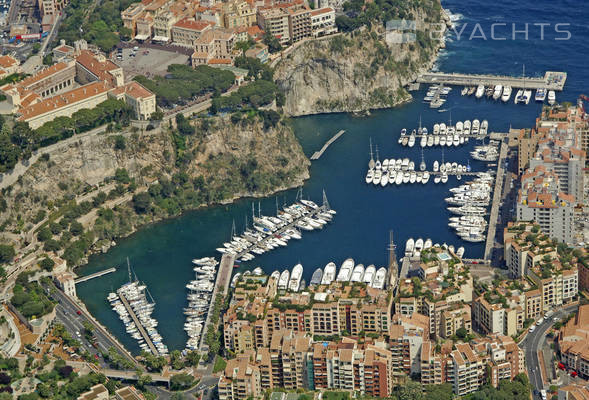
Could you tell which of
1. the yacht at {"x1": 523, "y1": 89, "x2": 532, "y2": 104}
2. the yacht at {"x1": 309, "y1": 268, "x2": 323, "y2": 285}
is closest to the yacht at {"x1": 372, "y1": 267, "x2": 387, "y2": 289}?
the yacht at {"x1": 309, "y1": 268, "x2": 323, "y2": 285}

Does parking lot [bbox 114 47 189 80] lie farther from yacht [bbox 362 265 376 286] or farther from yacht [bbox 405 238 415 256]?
yacht [bbox 362 265 376 286]

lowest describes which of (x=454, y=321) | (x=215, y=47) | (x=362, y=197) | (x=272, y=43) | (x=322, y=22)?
(x=362, y=197)

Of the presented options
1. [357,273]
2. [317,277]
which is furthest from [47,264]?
[357,273]

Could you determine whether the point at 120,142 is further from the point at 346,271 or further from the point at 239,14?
the point at 346,271

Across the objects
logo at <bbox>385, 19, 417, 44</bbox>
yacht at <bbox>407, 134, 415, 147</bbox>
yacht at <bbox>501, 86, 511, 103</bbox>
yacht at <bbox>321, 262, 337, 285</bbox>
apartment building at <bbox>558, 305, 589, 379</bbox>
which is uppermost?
logo at <bbox>385, 19, 417, 44</bbox>

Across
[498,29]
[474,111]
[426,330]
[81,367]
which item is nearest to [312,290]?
[426,330]

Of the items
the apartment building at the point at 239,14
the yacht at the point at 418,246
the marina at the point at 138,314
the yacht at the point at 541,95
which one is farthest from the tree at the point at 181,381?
the yacht at the point at 541,95
